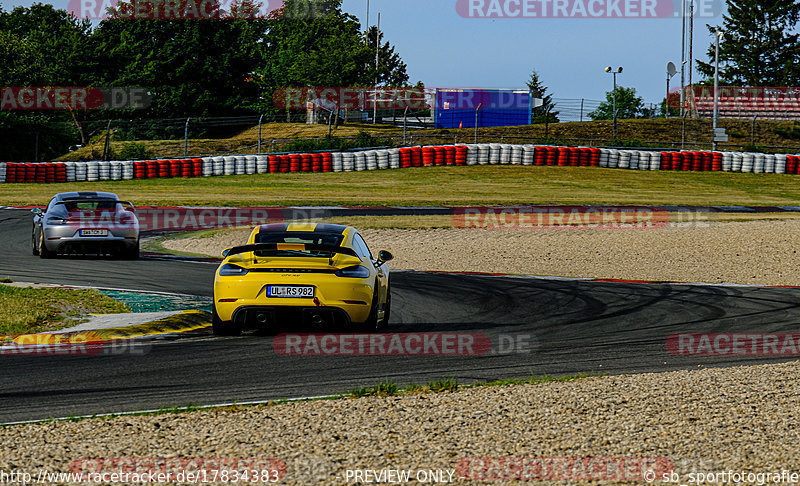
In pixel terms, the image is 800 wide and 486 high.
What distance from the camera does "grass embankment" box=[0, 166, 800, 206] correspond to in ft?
113

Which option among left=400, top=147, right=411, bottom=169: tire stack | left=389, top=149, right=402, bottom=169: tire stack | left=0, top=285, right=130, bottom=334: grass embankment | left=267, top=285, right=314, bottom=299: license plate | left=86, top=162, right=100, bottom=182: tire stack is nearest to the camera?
left=267, top=285, right=314, bottom=299: license plate

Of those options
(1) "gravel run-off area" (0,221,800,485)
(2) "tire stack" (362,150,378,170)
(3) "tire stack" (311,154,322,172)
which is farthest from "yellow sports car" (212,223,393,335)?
(2) "tire stack" (362,150,378,170)

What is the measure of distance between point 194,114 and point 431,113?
18.2 meters

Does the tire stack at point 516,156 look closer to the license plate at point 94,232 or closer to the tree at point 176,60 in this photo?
the license plate at point 94,232

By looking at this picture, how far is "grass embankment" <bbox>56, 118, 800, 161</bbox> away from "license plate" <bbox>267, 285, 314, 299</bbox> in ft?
120

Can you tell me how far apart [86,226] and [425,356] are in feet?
36.2

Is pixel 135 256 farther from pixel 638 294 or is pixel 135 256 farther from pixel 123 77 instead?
pixel 123 77

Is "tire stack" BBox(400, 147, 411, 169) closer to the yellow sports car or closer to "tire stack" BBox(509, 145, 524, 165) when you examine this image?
"tire stack" BBox(509, 145, 524, 165)

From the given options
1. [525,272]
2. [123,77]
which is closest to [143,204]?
[525,272]

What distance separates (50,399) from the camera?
7.11m

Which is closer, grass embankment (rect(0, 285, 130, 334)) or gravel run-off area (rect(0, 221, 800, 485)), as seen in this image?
gravel run-off area (rect(0, 221, 800, 485))

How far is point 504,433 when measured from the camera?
604 centimetres

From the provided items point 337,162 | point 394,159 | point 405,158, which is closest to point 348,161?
point 337,162

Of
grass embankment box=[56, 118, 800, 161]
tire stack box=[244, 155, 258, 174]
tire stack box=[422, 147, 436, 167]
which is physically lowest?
tire stack box=[244, 155, 258, 174]
